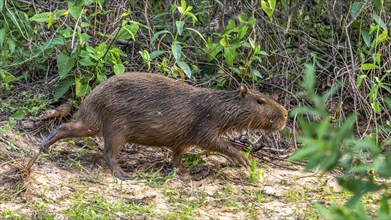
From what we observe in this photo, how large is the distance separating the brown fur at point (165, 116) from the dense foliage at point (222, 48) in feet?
1.63

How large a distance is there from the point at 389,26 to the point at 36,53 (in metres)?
3.27

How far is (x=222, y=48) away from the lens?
256 inches

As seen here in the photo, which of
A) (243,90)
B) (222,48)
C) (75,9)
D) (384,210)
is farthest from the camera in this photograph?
(222,48)

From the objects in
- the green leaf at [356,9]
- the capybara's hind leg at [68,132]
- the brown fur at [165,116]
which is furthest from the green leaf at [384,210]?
the green leaf at [356,9]

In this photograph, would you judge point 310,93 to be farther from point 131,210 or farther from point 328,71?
point 328,71

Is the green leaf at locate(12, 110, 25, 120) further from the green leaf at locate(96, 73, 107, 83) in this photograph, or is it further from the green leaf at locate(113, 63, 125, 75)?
the green leaf at locate(113, 63, 125, 75)

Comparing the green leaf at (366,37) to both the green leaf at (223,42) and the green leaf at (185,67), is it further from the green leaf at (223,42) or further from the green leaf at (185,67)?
the green leaf at (185,67)

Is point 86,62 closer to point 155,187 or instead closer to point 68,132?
point 68,132

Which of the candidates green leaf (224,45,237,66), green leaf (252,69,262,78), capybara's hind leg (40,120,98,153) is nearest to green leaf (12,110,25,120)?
capybara's hind leg (40,120,98,153)

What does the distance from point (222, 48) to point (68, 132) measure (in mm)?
1602

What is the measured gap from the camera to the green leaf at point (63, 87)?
6402mm

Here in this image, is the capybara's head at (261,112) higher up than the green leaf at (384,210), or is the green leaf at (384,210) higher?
the green leaf at (384,210)

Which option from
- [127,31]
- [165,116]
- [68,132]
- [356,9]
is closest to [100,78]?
[127,31]

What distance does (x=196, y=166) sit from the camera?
5.93 m
